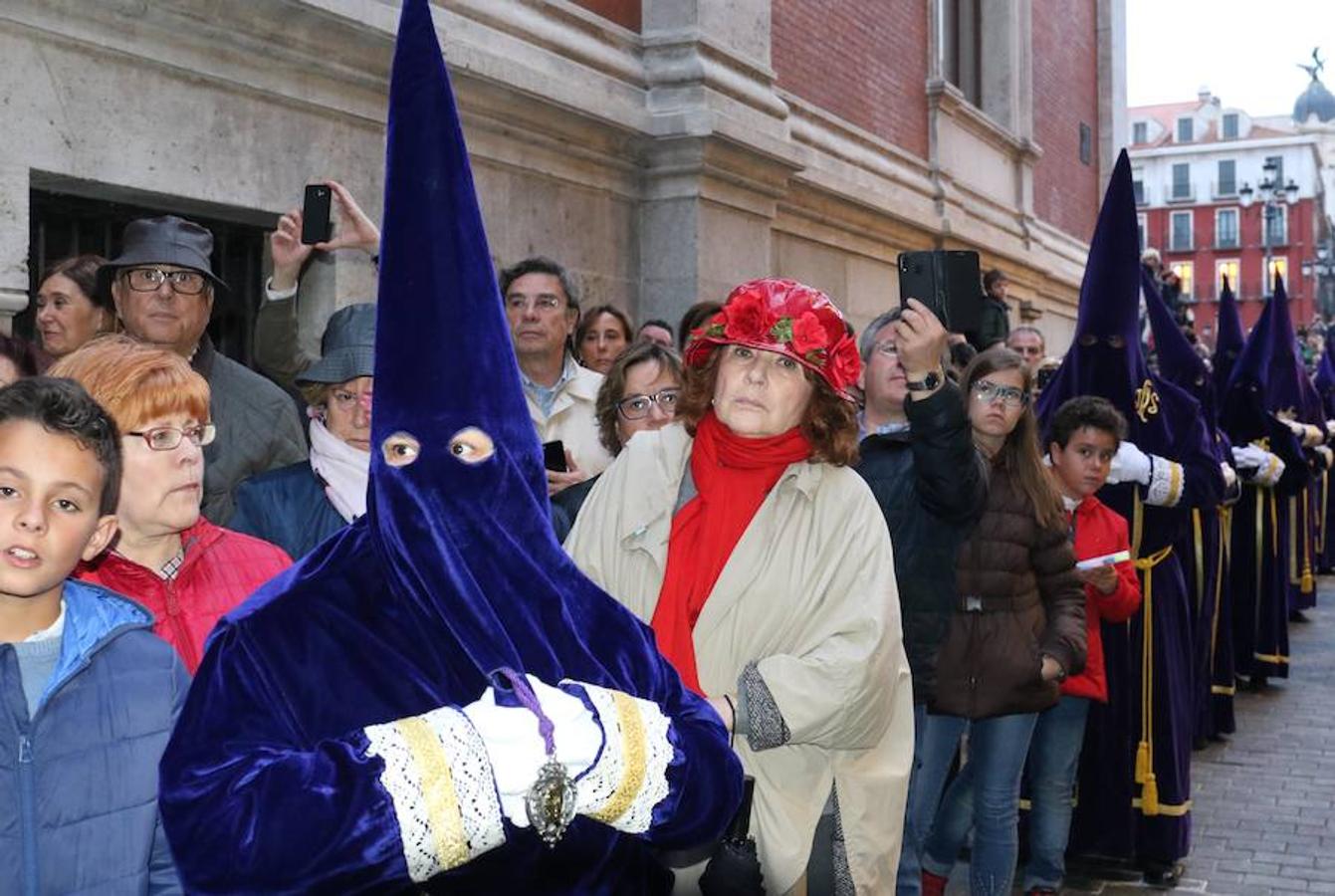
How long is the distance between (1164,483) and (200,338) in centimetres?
370

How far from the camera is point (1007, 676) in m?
4.48

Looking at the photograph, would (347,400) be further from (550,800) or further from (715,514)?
(550,800)

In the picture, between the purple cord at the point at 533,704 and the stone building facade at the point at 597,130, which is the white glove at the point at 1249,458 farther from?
the purple cord at the point at 533,704

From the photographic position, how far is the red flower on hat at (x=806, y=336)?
306 centimetres

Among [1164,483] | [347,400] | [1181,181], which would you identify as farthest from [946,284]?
[1181,181]

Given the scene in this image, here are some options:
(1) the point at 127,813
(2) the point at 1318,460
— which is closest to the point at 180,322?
(1) the point at 127,813

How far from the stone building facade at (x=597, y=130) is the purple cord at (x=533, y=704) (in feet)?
11.7

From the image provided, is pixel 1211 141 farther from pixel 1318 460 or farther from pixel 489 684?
pixel 489 684

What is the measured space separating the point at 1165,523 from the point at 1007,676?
1.85 m

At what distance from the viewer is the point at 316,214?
4.15 m

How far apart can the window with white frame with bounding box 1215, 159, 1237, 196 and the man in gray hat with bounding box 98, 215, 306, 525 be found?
86029 mm

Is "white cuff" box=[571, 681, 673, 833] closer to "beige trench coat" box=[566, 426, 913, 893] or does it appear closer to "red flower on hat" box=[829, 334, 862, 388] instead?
"beige trench coat" box=[566, 426, 913, 893]

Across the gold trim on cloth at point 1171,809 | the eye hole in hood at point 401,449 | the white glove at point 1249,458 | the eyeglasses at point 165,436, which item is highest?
the eyeglasses at point 165,436

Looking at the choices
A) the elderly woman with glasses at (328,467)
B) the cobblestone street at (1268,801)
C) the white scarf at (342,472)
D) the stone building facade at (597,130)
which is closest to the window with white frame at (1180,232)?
the stone building facade at (597,130)
